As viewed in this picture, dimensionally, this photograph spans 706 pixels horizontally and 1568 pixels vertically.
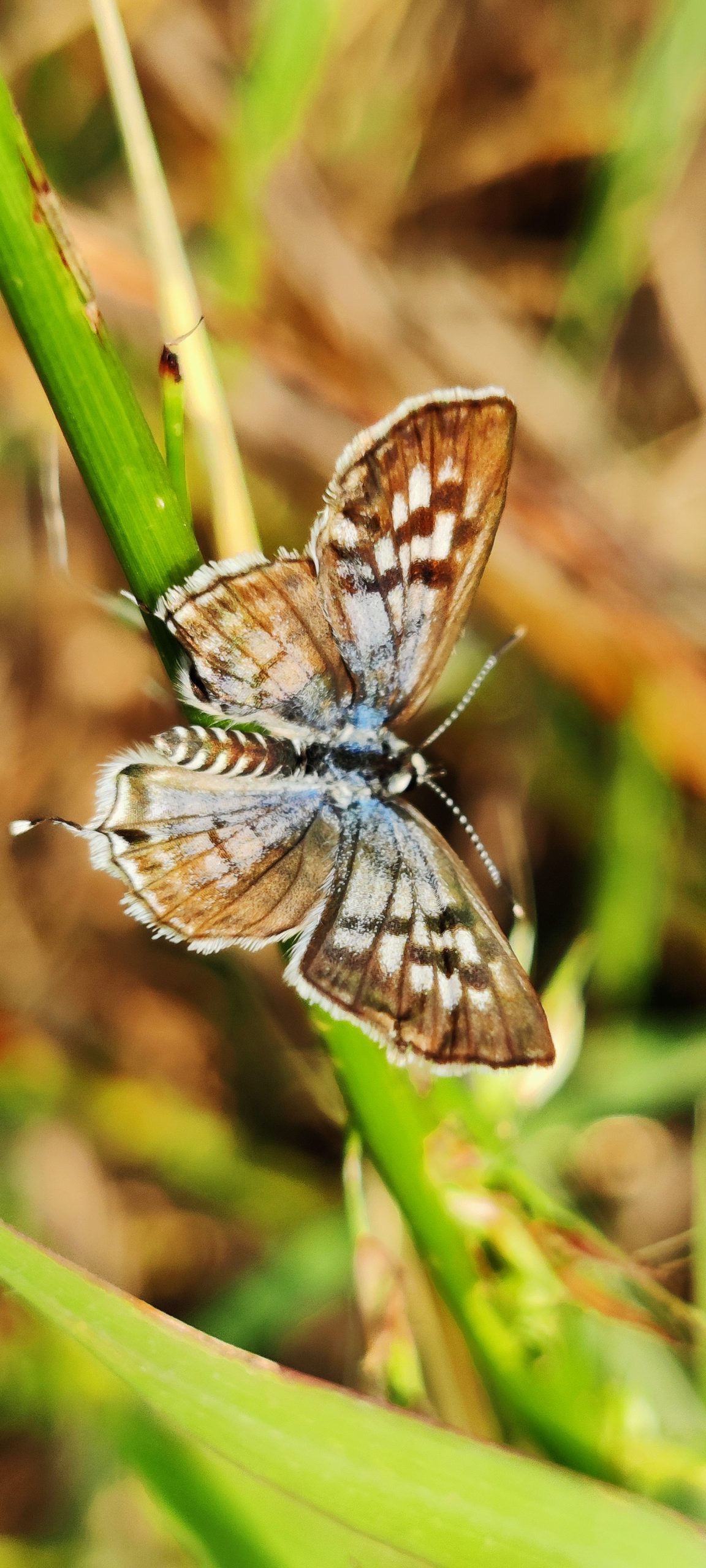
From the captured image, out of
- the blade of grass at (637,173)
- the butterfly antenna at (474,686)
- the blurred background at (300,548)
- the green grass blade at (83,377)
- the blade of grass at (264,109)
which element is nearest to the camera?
the green grass blade at (83,377)

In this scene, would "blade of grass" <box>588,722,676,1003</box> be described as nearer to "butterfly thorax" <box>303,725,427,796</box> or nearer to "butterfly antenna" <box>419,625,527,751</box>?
"butterfly antenna" <box>419,625,527,751</box>

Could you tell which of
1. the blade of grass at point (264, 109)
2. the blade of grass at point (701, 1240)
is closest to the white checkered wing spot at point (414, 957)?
the blade of grass at point (701, 1240)

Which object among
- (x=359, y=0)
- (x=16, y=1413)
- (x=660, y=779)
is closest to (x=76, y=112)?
(x=359, y=0)

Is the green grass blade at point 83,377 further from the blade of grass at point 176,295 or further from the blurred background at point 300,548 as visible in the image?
the blurred background at point 300,548

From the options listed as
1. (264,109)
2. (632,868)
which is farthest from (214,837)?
(264,109)

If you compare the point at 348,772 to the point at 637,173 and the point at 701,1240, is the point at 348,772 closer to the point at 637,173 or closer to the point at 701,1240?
the point at 701,1240

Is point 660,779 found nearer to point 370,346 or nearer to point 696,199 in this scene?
point 370,346
